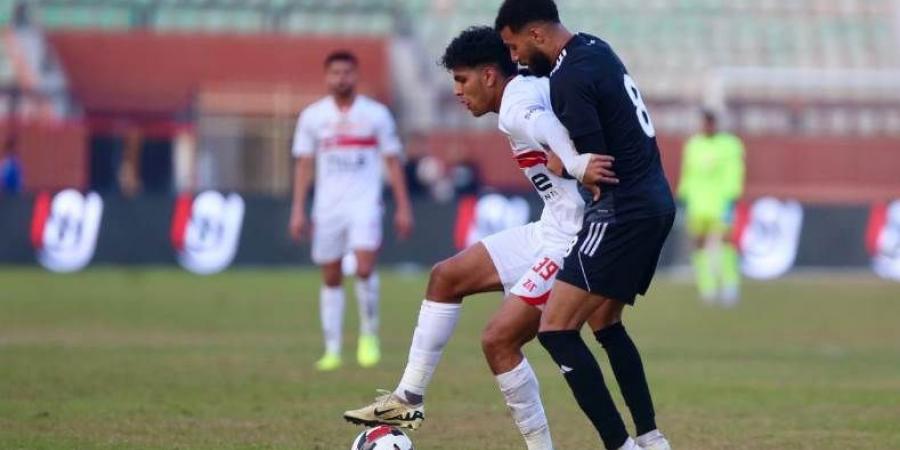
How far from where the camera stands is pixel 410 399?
26.4ft

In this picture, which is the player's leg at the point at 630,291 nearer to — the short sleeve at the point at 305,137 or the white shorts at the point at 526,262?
the white shorts at the point at 526,262

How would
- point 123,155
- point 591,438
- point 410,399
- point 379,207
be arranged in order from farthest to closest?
point 123,155
point 379,207
point 591,438
point 410,399

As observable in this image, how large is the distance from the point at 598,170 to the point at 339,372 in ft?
19.0

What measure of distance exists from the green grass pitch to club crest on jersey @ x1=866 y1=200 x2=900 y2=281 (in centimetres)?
390

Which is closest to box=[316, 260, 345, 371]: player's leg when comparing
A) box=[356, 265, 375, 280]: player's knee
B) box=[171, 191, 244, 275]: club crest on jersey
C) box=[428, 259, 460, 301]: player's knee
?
box=[356, 265, 375, 280]: player's knee

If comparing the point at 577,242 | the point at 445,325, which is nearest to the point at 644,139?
the point at 577,242

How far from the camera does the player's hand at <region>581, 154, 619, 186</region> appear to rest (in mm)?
7266

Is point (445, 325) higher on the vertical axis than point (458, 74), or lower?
lower

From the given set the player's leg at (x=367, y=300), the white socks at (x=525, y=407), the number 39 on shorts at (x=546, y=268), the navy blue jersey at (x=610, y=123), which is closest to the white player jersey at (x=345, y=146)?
the player's leg at (x=367, y=300)

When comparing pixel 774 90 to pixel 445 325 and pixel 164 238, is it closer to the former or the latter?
pixel 164 238

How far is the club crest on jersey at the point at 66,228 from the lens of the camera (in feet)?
82.8

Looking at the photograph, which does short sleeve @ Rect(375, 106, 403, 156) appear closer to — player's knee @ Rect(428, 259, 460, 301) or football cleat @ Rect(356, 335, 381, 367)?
football cleat @ Rect(356, 335, 381, 367)

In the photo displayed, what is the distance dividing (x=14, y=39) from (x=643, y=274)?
27.7 metres

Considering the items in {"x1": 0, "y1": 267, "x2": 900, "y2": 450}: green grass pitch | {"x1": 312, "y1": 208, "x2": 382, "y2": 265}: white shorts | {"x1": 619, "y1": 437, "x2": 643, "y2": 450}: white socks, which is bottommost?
{"x1": 0, "y1": 267, "x2": 900, "y2": 450}: green grass pitch
